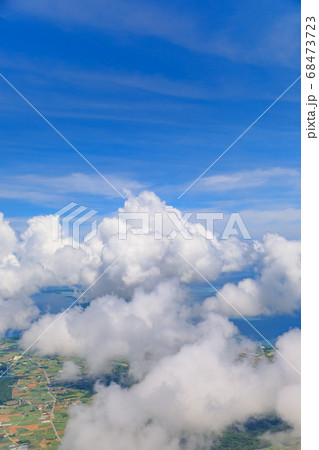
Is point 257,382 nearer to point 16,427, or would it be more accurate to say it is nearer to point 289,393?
point 289,393

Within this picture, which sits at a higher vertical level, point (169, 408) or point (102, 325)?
point (102, 325)

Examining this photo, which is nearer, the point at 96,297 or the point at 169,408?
the point at 169,408

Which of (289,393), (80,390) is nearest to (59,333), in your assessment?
(80,390)

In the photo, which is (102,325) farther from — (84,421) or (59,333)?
(84,421)

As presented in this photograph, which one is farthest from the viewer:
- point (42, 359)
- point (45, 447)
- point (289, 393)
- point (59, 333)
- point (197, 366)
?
point (59, 333)
